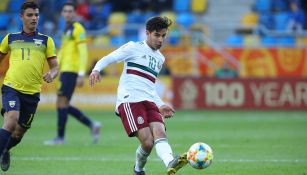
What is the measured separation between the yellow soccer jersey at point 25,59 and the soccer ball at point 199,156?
261 cm

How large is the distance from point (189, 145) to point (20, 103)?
523 cm

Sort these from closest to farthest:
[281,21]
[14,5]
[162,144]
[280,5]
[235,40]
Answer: [162,144], [235,40], [281,21], [280,5], [14,5]

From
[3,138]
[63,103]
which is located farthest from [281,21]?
[3,138]

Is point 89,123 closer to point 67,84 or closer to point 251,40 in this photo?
point 67,84

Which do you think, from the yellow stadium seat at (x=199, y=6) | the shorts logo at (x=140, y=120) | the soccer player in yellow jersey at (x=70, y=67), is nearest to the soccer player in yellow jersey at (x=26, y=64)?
the shorts logo at (x=140, y=120)

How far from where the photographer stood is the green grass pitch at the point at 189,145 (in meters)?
11.1

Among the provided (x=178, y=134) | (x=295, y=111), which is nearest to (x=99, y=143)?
(x=178, y=134)

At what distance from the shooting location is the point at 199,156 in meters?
9.16

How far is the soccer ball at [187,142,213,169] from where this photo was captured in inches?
359

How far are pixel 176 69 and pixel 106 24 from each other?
168 inches

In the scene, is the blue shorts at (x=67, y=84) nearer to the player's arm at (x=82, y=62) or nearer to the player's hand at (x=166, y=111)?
the player's arm at (x=82, y=62)

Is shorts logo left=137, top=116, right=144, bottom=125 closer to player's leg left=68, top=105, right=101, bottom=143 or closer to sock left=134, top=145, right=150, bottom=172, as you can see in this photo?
sock left=134, top=145, right=150, bottom=172

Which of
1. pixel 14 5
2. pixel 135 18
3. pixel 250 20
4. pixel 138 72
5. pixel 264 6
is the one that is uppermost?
pixel 138 72

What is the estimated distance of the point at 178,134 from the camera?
58.2ft
